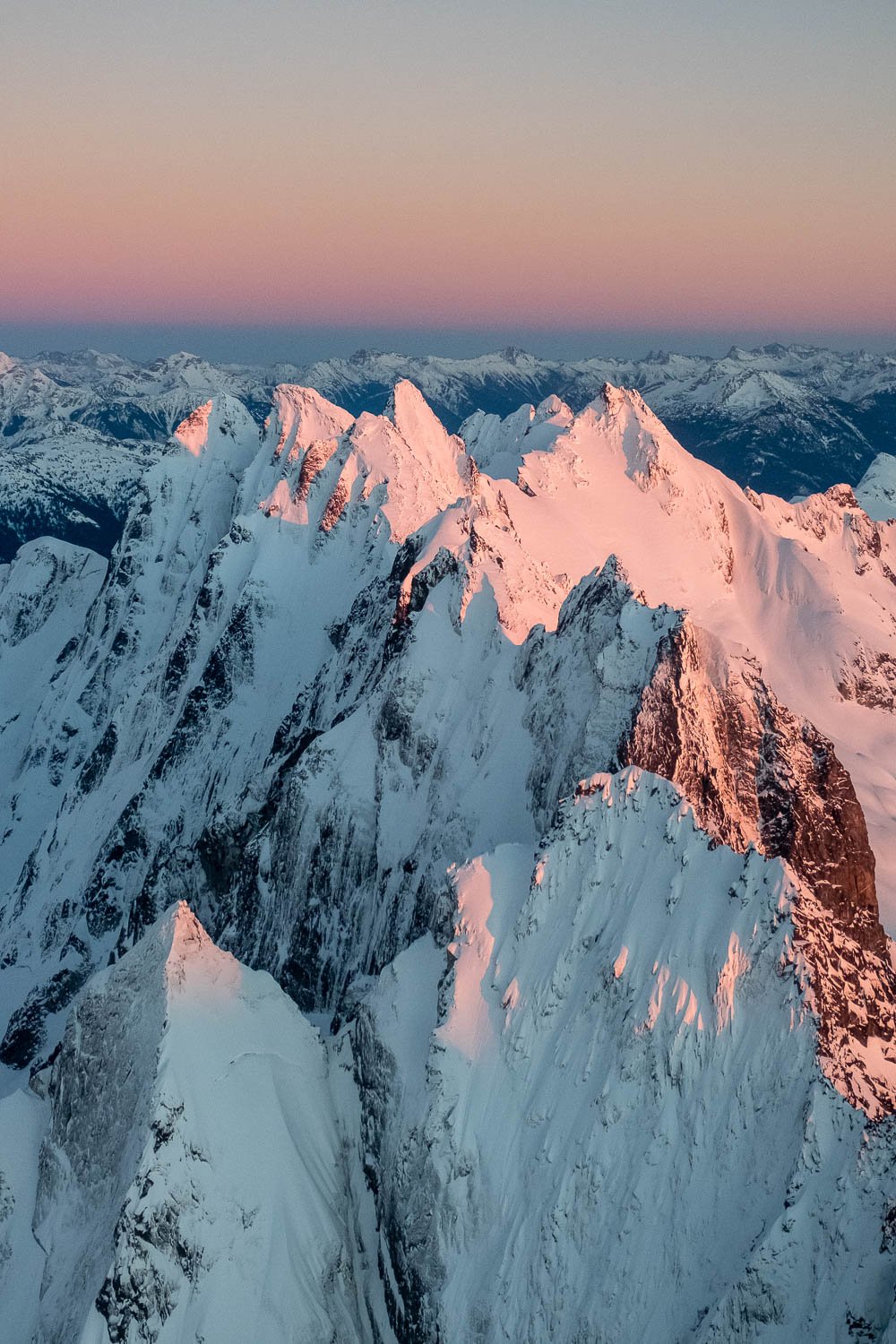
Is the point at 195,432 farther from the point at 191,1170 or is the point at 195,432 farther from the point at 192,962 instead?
the point at 191,1170

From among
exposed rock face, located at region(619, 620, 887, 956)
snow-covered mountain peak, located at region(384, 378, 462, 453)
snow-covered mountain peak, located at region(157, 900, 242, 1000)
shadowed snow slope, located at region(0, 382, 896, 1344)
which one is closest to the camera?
shadowed snow slope, located at region(0, 382, 896, 1344)

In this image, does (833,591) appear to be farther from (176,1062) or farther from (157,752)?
(176,1062)

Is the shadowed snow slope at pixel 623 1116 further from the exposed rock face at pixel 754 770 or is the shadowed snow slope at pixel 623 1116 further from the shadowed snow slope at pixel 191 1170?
the exposed rock face at pixel 754 770

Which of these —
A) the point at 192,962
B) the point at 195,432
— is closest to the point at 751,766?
the point at 192,962

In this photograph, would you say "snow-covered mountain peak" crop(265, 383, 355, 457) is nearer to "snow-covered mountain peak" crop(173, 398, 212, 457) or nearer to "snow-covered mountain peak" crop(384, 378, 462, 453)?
"snow-covered mountain peak" crop(384, 378, 462, 453)

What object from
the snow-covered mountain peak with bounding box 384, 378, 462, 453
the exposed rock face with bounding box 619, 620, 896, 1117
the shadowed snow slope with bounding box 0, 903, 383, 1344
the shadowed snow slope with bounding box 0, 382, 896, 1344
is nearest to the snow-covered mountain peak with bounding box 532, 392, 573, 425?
the snow-covered mountain peak with bounding box 384, 378, 462, 453

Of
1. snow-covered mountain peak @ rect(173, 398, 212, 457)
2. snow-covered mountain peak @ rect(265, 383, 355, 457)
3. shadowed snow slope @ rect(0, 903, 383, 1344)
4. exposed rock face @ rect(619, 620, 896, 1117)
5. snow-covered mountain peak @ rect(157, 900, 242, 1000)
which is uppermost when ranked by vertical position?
snow-covered mountain peak @ rect(265, 383, 355, 457)

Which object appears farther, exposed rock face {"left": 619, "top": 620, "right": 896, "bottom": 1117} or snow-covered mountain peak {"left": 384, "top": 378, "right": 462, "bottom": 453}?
snow-covered mountain peak {"left": 384, "top": 378, "right": 462, "bottom": 453}

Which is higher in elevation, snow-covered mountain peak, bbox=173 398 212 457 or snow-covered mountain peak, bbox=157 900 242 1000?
snow-covered mountain peak, bbox=173 398 212 457

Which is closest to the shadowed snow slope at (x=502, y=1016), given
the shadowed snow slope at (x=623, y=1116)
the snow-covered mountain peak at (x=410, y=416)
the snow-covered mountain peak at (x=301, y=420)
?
the shadowed snow slope at (x=623, y=1116)
